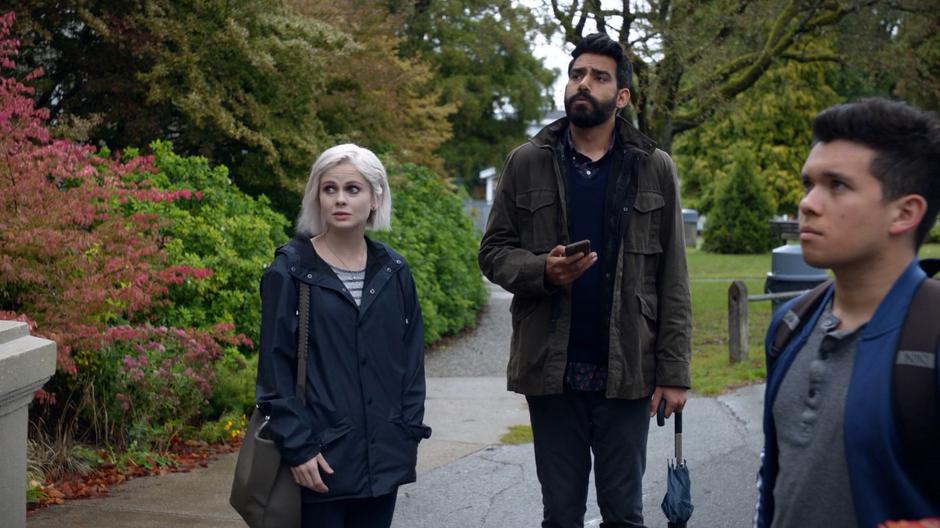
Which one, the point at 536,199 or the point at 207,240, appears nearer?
the point at 536,199

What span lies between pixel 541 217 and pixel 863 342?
1.94 metres

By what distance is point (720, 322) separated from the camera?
17.4 meters

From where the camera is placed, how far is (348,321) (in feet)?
12.7

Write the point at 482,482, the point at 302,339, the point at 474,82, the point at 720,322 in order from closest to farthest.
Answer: the point at 302,339 → the point at 482,482 → the point at 720,322 → the point at 474,82

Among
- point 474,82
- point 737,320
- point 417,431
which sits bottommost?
point 737,320

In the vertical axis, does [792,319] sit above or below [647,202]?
below

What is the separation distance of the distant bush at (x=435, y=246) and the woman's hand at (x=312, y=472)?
9.34m

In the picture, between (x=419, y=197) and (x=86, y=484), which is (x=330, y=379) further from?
(x=419, y=197)

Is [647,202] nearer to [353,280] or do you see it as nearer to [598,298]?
[598,298]

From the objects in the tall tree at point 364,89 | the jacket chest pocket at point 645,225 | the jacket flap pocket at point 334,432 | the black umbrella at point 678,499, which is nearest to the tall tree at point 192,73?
the tall tree at point 364,89

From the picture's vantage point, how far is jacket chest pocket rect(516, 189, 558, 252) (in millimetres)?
4293

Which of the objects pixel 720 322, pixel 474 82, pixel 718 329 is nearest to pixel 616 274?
pixel 718 329

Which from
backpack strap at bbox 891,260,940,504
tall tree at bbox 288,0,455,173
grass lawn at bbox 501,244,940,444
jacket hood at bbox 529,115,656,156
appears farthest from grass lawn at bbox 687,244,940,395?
backpack strap at bbox 891,260,940,504

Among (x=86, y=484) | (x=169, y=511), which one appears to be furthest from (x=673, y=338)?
(x=86, y=484)
